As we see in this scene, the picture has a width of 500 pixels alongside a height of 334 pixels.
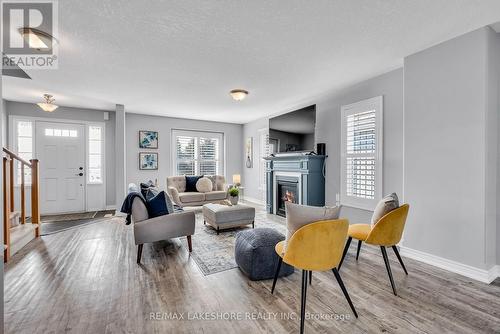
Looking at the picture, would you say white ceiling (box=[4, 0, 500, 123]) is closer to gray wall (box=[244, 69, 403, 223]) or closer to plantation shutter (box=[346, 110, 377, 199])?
gray wall (box=[244, 69, 403, 223])

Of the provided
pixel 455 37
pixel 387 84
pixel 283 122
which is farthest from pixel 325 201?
pixel 455 37

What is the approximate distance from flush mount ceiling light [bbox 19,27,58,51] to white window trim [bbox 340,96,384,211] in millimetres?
4194

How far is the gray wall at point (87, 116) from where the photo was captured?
5.30 m

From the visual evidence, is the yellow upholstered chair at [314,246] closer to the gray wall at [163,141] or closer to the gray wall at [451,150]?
the gray wall at [451,150]

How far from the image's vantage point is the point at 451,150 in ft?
8.86

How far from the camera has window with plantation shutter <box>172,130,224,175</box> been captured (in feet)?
22.8

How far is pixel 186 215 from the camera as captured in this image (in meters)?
3.21

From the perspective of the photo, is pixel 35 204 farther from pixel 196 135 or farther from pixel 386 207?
pixel 386 207

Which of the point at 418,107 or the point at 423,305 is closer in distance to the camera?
the point at 423,305

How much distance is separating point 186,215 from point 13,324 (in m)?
1.77

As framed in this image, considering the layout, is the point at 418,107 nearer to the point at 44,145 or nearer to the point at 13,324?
the point at 13,324

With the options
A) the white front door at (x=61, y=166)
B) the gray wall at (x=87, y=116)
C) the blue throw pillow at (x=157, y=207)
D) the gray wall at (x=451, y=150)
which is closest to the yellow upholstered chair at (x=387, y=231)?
the gray wall at (x=451, y=150)

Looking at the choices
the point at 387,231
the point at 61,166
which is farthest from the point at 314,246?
the point at 61,166

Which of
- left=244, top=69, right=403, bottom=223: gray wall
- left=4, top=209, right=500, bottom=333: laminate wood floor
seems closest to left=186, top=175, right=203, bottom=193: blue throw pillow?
left=4, top=209, right=500, bottom=333: laminate wood floor
